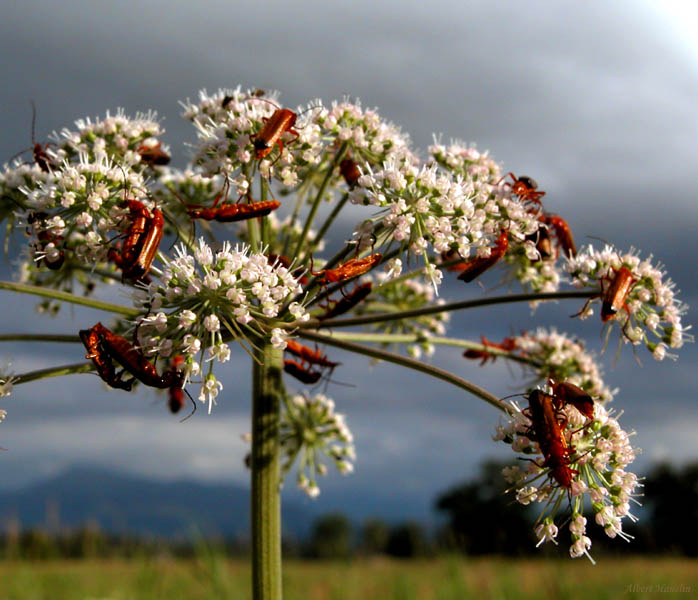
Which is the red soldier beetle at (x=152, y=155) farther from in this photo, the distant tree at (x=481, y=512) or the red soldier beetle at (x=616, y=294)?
the distant tree at (x=481, y=512)

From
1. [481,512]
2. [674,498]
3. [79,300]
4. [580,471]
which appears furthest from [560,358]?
[481,512]

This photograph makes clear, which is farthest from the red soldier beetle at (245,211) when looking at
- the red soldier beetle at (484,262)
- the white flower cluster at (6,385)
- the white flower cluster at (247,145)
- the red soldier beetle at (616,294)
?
the red soldier beetle at (616,294)

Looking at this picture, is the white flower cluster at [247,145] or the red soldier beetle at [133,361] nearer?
the red soldier beetle at [133,361]

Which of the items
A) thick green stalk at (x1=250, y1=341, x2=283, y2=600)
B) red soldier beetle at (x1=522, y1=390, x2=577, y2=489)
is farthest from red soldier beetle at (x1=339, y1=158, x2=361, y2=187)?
red soldier beetle at (x1=522, y1=390, x2=577, y2=489)

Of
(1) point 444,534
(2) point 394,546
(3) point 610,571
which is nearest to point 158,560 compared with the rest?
(1) point 444,534

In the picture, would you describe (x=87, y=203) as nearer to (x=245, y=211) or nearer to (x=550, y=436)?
(x=245, y=211)

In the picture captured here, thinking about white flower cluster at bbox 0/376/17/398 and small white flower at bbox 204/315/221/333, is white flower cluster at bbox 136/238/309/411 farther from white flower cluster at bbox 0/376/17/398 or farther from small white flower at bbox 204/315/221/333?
white flower cluster at bbox 0/376/17/398
